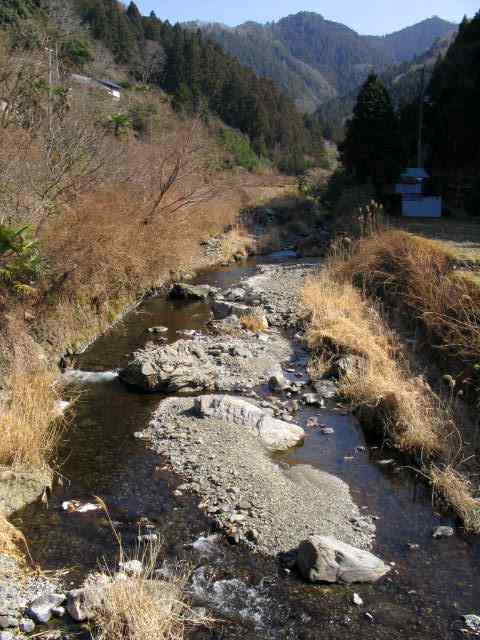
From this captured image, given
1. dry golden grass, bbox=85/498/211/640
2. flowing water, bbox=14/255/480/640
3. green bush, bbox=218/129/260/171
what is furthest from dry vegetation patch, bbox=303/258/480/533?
green bush, bbox=218/129/260/171

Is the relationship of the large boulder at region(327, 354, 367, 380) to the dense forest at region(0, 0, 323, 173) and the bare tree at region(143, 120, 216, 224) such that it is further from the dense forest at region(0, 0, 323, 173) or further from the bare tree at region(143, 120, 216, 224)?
the dense forest at region(0, 0, 323, 173)

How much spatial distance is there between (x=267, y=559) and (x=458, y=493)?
2.56 meters

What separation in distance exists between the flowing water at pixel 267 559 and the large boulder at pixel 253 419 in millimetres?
232

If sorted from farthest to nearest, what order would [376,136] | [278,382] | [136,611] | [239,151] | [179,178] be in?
[239,151], [376,136], [179,178], [278,382], [136,611]

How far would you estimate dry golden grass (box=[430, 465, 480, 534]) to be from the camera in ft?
23.0

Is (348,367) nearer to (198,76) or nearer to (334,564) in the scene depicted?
(334,564)

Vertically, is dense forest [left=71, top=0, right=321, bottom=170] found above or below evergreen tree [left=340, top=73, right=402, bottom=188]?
above

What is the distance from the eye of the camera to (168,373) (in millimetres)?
10992

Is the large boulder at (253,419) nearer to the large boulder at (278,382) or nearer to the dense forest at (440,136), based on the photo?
the large boulder at (278,382)

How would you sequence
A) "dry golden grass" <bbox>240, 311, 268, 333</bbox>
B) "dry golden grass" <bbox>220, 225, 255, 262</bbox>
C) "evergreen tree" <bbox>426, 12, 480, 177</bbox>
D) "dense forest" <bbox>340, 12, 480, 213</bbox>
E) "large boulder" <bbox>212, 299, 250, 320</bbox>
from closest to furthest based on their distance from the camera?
"dry golden grass" <bbox>240, 311, 268, 333</bbox>, "large boulder" <bbox>212, 299, 250, 320</bbox>, "dense forest" <bbox>340, 12, 480, 213</bbox>, "evergreen tree" <bbox>426, 12, 480, 177</bbox>, "dry golden grass" <bbox>220, 225, 255, 262</bbox>

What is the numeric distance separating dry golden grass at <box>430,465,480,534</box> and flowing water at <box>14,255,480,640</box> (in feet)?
0.69

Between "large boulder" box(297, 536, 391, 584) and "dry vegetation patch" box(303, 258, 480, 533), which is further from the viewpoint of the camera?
"dry vegetation patch" box(303, 258, 480, 533)

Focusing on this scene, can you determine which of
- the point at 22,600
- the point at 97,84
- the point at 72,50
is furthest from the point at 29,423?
the point at 97,84

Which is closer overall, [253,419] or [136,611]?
[136,611]
